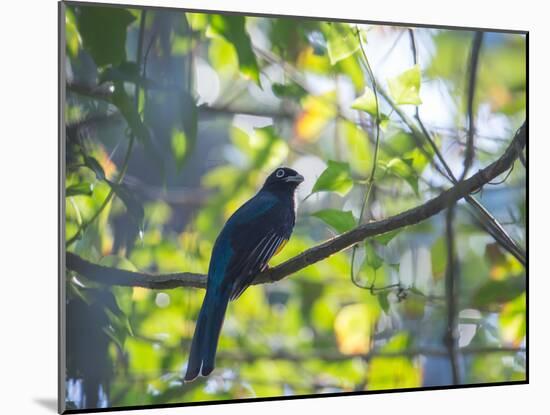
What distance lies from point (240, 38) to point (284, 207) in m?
0.70

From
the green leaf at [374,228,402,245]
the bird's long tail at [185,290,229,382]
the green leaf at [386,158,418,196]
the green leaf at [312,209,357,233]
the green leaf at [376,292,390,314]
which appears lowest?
the bird's long tail at [185,290,229,382]

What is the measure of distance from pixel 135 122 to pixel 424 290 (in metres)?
1.43

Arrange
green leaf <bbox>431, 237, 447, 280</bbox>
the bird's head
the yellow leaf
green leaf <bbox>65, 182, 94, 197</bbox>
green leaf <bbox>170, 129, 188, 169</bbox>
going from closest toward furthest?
green leaf <bbox>65, 182, 94, 197</bbox> < green leaf <bbox>170, 129, 188, 169</bbox> < the bird's head < the yellow leaf < green leaf <bbox>431, 237, 447, 280</bbox>

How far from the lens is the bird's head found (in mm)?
3912

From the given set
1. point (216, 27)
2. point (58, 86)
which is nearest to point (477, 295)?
point (216, 27)

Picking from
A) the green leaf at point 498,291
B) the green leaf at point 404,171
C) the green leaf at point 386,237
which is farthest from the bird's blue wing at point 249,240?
the green leaf at point 498,291

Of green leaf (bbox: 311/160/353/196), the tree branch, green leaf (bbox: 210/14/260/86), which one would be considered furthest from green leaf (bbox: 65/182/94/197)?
green leaf (bbox: 311/160/353/196)

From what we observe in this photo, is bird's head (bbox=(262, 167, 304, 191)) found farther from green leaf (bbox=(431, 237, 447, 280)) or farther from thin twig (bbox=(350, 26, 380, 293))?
green leaf (bbox=(431, 237, 447, 280))

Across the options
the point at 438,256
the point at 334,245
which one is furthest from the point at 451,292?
the point at 334,245

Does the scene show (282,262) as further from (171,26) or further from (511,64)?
(511,64)

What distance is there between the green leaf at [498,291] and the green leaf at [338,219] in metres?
0.69

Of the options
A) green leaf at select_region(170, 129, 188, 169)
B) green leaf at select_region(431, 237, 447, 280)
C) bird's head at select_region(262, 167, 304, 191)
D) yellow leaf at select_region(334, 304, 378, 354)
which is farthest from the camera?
green leaf at select_region(431, 237, 447, 280)

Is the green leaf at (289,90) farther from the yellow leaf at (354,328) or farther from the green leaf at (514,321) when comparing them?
the green leaf at (514,321)

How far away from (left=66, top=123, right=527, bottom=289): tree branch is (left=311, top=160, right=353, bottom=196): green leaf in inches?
7.2
